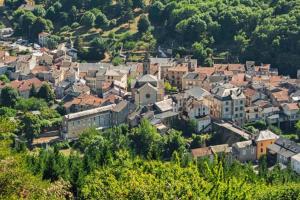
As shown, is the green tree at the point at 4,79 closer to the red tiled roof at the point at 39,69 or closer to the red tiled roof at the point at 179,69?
the red tiled roof at the point at 39,69

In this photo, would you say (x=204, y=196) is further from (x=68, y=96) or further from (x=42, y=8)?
(x=42, y=8)

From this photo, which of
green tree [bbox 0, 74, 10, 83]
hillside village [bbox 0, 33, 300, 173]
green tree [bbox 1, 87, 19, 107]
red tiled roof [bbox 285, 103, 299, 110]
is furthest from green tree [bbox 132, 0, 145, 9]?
red tiled roof [bbox 285, 103, 299, 110]

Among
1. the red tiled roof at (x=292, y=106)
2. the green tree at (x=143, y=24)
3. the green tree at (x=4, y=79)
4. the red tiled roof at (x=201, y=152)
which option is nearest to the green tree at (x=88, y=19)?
the green tree at (x=143, y=24)

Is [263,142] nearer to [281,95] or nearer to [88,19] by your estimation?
[281,95]

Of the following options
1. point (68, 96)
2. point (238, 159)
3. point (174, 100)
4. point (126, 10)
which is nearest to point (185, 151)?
point (238, 159)

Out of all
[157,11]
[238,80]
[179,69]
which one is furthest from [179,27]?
[238,80]

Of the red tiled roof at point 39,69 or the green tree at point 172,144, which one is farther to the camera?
the red tiled roof at point 39,69
